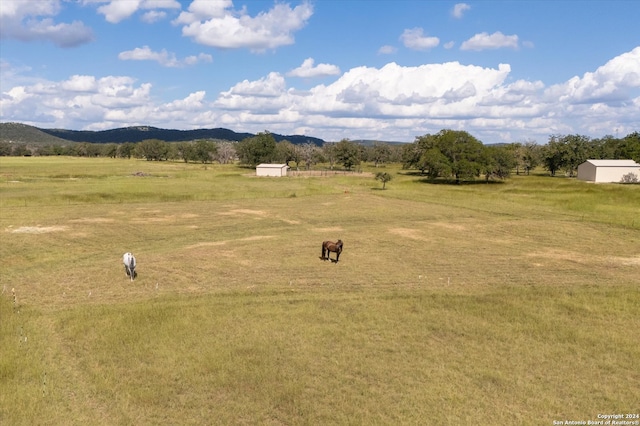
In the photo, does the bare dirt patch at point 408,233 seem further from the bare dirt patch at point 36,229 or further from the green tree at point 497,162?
the green tree at point 497,162

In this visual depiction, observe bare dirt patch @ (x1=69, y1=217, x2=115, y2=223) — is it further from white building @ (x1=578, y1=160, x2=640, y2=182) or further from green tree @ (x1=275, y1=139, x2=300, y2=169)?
green tree @ (x1=275, y1=139, x2=300, y2=169)

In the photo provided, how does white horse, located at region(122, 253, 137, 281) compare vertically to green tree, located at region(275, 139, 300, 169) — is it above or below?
below

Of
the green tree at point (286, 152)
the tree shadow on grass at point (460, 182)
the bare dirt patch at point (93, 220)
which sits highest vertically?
the green tree at point (286, 152)

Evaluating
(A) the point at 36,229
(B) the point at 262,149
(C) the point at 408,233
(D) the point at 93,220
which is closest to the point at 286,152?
(B) the point at 262,149

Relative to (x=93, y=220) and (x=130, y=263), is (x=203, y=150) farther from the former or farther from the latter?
(x=130, y=263)

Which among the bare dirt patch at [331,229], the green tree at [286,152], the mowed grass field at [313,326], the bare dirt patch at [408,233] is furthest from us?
the green tree at [286,152]

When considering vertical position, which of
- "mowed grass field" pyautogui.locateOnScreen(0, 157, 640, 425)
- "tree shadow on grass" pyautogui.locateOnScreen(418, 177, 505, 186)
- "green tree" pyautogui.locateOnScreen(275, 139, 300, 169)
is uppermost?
"green tree" pyautogui.locateOnScreen(275, 139, 300, 169)

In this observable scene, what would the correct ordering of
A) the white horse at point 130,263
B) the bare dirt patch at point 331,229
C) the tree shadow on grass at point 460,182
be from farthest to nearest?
the tree shadow on grass at point 460,182 → the bare dirt patch at point 331,229 → the white horse at point 130,263

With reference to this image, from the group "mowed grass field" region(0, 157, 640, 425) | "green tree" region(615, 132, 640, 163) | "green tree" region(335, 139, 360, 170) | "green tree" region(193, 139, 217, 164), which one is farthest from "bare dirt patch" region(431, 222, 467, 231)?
"green tree" region(193, 139, 217, 164)

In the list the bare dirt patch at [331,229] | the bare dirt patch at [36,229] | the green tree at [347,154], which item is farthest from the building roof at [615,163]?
the bare dirt patch at [36,229]
